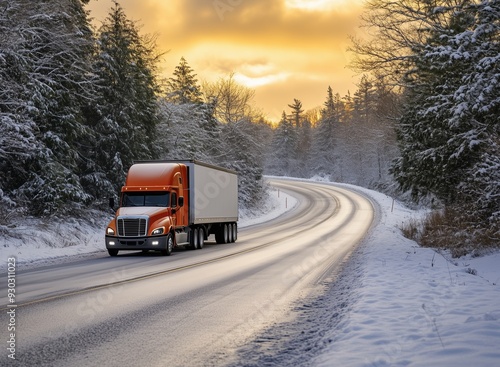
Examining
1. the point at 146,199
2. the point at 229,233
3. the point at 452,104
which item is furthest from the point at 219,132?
the point at 452,104

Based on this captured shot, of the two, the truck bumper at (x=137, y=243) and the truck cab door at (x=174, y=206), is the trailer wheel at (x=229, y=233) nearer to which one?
the truck cab door at (x=174, y=206)

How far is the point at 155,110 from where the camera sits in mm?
34000

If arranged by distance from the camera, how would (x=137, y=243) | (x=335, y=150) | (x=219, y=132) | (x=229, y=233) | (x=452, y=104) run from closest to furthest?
(x=452, y=104), (x=137, y=243), (x=229, y=233), (x=219, y=132), (x=335, y=150)

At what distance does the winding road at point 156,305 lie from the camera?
5859 mm

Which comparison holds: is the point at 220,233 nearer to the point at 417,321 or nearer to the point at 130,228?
the point at 130,228

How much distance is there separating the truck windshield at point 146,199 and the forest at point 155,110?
14.2ft

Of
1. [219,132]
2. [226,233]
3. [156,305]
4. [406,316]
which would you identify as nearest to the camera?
[406,316]

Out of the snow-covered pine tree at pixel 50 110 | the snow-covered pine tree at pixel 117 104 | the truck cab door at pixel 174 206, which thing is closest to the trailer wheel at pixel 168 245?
the truck cab door at pixel 174 206

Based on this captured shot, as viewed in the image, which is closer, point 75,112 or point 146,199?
point 146,199

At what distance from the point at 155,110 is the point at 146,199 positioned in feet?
52.1

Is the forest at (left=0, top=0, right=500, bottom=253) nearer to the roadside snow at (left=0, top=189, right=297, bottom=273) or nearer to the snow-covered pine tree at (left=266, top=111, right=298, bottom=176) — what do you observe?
the roadside snow at (left=0, top=189, right=297, bottom=273)

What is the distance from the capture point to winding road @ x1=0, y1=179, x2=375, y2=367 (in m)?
5.86

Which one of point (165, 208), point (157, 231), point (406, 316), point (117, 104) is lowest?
point (406, 316)

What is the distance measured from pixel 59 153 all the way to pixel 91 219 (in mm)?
4908
